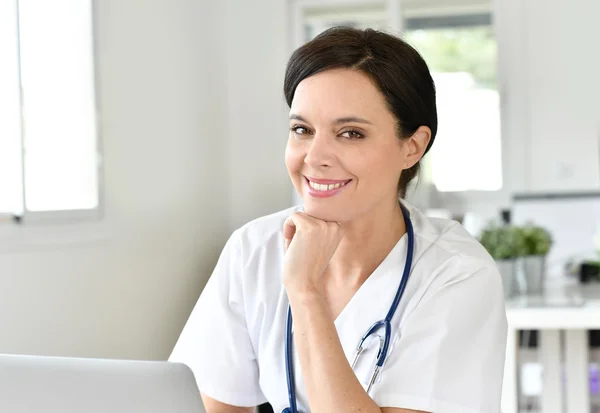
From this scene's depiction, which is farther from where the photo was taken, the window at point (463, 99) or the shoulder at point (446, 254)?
the window at point (463, 99)

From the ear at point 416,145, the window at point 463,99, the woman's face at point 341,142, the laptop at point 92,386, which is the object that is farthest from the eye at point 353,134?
the window at point 463,99

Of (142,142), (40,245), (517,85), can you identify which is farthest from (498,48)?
(40,245)

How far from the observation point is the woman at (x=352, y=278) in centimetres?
131

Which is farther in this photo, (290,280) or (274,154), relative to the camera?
(274,154)

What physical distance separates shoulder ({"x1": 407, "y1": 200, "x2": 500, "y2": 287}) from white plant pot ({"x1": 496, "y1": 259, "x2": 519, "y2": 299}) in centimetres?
152

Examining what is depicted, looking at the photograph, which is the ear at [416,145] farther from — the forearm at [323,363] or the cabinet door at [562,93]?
the cabinet door at [562,93]

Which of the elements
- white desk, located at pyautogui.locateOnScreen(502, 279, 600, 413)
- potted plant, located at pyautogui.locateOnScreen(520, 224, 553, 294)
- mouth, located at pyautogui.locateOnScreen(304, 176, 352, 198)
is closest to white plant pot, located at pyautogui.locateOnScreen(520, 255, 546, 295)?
potted plant, located at pyautogui.locateOnScreen(520, 224, 553, 294)

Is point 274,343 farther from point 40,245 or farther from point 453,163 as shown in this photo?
point 453,163

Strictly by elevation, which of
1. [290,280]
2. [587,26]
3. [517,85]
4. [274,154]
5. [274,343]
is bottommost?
[274,343]

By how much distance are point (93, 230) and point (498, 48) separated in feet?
7.00

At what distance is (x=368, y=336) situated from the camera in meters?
1.41

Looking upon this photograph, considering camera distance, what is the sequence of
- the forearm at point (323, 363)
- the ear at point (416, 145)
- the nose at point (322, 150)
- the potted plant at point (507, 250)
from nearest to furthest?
the forearm at point (323, 363) < the nose at point (322, 150) < the ear at point (416, 145) < the potted plant at point (507, 250)

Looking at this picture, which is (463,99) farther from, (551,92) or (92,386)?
(92,386)

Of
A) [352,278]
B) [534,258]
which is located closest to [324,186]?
[352,278]
